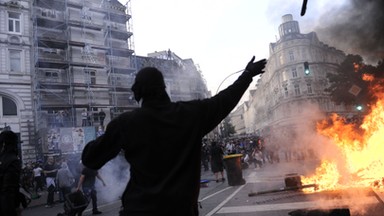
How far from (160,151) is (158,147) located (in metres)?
0.03

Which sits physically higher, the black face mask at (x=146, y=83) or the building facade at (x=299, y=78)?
the building facade at (x=299, y=78)

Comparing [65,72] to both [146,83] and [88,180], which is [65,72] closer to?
[88,180]

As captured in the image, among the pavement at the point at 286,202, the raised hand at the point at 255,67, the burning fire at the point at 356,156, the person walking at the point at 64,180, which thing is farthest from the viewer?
the person walking at the point at 64,180

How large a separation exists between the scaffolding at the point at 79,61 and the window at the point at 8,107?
1433 millimetres

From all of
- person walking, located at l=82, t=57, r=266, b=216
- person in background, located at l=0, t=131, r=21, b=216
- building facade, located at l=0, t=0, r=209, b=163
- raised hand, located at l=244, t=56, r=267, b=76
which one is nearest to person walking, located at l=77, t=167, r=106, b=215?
person in background, located at l=0, t=131, r=21, b=216

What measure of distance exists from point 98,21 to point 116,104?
293 inches

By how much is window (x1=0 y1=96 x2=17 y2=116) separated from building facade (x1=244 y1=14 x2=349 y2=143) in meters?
18.3

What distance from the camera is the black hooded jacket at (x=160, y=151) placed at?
68.3 inches

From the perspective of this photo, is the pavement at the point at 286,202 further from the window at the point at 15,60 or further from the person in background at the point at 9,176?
the window at the point at 15,60

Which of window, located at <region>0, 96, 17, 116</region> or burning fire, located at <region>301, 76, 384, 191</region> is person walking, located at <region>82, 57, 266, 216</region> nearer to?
burning fire, located at <region>301, 76, 384, 191</region>

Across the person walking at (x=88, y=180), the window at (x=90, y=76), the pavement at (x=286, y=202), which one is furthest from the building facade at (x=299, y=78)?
the window at (x=90, y=76)

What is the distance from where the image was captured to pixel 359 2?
32.9 feet

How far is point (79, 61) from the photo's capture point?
84.9ft

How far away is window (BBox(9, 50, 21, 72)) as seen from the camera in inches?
923
